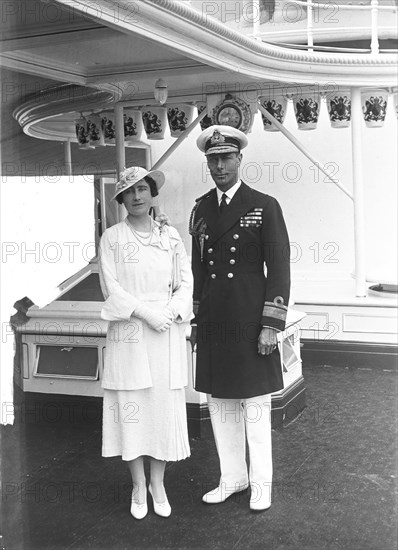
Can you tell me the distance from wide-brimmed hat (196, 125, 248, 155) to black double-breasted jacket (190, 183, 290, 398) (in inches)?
8.3

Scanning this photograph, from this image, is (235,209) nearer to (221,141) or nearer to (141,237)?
(221,141)

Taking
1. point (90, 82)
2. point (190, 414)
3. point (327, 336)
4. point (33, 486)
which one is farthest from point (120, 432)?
point (327, 336)

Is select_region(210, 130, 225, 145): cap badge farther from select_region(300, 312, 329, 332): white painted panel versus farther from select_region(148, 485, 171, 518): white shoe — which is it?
select_region(300, 312, 329, 332): white painted panel

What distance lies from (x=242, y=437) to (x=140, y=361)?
2.39 ft

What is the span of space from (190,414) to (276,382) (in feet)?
3.85

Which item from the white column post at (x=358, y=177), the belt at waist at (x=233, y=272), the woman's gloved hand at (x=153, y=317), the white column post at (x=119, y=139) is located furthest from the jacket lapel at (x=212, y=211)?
the white column post at (x=358, y=177)

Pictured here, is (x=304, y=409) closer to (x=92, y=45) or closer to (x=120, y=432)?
(x=120, y=432)

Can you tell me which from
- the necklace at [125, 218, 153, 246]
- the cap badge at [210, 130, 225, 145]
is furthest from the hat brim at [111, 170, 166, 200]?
the cap badge at [210, 130, 225, 145]

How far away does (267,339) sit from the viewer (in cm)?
346

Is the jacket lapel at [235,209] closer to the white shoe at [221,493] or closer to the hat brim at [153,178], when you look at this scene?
the hat brim at [153,178]

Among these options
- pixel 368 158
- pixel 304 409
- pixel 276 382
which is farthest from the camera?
pixel 368 158

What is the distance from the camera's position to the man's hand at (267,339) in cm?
346

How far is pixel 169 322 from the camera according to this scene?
11.0ft

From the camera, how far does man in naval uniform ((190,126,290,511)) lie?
3.47 m
